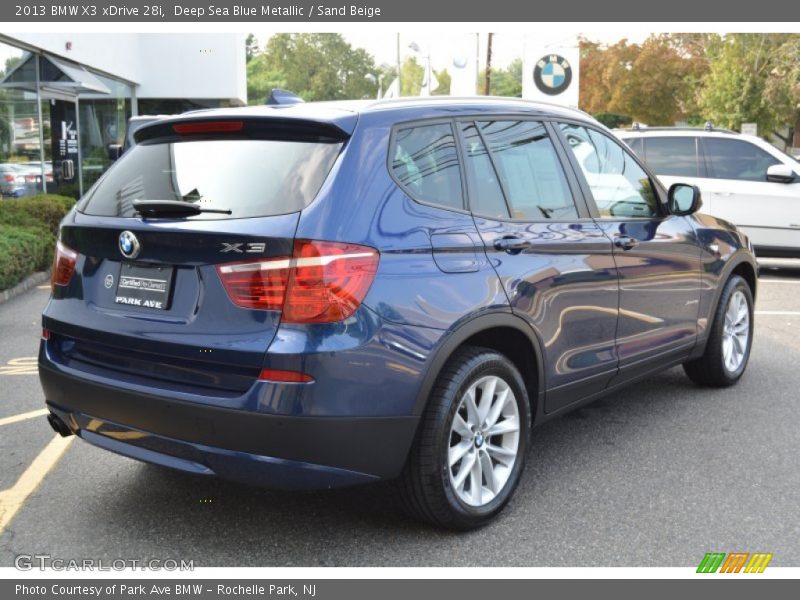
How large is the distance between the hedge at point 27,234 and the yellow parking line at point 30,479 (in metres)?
5.44

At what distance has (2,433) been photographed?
5.03 metres

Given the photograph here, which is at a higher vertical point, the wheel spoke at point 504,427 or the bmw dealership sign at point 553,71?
the bmw dealership sign at point 553,71

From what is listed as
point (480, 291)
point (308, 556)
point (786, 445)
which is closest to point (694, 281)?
point (786, 445)

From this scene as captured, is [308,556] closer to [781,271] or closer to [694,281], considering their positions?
[694,281]

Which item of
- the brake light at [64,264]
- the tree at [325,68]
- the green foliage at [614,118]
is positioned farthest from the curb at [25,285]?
the tree at [325,68]

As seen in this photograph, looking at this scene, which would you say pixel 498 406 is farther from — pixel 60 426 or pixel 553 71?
pixel 553 71

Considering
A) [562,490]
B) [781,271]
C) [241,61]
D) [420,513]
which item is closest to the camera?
[420,513]

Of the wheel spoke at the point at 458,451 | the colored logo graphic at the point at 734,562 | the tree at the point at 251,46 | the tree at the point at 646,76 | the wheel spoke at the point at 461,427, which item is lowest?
the colored logo graphic at the point at 734,562

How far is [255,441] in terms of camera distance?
10.3ft

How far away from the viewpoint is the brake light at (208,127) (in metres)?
3.60

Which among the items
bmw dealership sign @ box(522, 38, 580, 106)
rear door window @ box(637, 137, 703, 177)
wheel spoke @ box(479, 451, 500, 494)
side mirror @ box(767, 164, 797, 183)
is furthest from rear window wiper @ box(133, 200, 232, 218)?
bmw dealership sign @ box(522, 38, 580, 106)

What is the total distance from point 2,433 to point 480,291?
120 inches

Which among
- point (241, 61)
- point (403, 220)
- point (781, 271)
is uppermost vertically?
point (241, 61)

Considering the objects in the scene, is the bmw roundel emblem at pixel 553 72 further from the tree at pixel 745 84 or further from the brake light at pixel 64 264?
the tree at pixel 745 84
